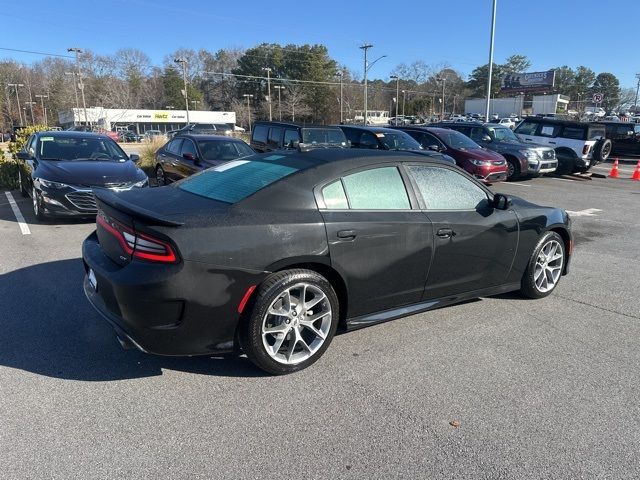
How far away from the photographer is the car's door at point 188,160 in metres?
9.99

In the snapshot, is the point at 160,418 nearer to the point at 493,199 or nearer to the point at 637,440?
the point at 637,440

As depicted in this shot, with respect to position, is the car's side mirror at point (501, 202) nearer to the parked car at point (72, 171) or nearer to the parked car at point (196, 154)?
the parked car at point (72, 171)

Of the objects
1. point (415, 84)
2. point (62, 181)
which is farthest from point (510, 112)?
point (62, 181)

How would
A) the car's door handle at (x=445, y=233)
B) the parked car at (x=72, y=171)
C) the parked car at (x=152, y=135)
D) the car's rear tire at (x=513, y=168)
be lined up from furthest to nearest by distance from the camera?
the parked car at (x=152, y=135) < the car's rear tire at (x=513, y=168) < the parked car at (x=72, y=171) < the car's door handle at (x=445, y=233)

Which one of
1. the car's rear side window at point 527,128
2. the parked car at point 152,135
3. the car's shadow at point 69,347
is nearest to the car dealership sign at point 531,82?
the parked car at point 152,135

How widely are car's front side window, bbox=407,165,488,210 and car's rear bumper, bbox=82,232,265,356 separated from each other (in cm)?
163

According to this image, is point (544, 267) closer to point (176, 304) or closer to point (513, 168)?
point (176, 304)

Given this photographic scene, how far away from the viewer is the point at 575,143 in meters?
16.4

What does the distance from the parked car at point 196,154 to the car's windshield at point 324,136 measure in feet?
6.27

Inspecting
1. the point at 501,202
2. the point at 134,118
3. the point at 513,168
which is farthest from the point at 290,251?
the point at 134,118

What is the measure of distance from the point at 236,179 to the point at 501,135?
14.5 m

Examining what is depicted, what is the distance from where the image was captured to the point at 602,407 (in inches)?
120

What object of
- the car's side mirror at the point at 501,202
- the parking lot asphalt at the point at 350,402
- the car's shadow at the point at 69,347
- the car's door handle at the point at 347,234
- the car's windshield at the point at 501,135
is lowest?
the parking lot asphalt at the point at 350,402

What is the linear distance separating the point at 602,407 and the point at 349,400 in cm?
158
